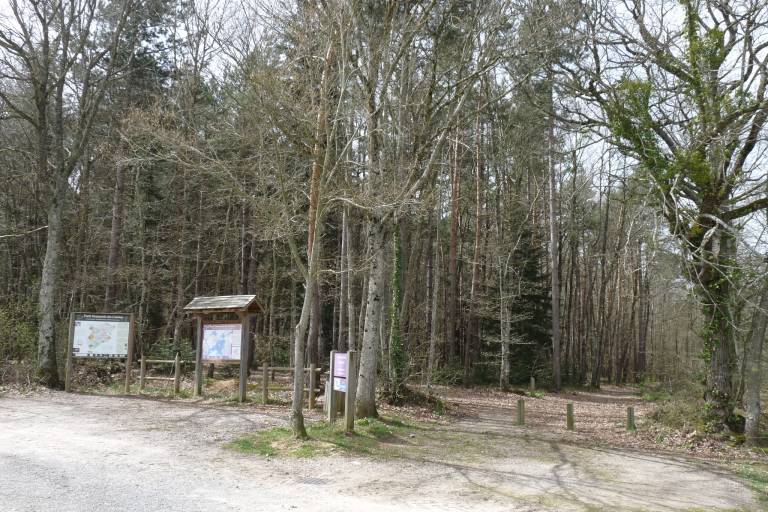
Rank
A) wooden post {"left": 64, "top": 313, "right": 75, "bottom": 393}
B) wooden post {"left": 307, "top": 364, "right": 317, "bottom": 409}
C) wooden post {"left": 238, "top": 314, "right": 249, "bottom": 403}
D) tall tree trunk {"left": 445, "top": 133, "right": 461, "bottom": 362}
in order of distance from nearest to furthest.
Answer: wooden post {"left": 307, "top": 364, "right": 317, "bottom": 409}
wooden post {"left": 238, "top": 314, "right": 249, "bottom": 403}
wooden post {"left": 64, "top": 313, "right": 75, "bottom": 393}
tall tree trunk {"left": 445, "top": 133, "right": 461, "bottom": 362}

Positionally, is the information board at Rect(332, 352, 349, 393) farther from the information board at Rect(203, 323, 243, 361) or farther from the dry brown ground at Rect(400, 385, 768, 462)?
the information board at Rect(203, 323, 243, 361)

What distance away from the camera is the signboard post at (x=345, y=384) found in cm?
995

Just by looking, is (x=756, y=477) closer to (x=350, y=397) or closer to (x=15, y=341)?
(x=350, y=397)

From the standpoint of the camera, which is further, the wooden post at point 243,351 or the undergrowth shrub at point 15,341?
the undergrowth shrub at point 15,341

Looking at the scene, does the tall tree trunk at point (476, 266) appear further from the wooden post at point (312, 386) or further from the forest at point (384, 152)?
the wooden post at point (312, 386)

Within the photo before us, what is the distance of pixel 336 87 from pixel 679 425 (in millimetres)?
10429

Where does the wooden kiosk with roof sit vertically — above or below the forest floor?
above

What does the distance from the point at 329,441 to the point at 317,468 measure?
54.2 inches

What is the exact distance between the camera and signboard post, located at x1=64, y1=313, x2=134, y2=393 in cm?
1476

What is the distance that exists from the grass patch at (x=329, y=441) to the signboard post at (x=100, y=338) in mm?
6704

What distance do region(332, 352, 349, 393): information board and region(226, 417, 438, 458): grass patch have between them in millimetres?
695

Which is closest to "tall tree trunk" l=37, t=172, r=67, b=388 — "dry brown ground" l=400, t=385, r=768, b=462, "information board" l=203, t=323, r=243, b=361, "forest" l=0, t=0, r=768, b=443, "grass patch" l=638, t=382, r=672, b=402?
"forest" l=0, t=0, r=768, b=443

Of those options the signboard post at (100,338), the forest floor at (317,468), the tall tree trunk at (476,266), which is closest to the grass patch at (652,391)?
the tall tree trunk at (476,266)

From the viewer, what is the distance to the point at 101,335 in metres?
15.0
